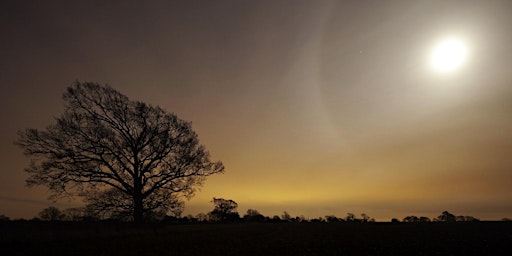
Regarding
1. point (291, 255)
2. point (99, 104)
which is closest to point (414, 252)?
point (291, 255)

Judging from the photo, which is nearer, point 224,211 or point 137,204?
point 137,204

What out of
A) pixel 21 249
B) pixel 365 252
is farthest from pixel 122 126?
pixel 365 252

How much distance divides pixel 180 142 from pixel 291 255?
14.2 meters

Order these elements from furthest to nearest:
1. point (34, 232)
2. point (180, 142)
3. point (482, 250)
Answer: point (180, 142) < point (34, 232) < point (482, 250)

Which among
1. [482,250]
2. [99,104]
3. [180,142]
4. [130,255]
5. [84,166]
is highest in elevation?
[99,104]

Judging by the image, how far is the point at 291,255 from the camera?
9742mm

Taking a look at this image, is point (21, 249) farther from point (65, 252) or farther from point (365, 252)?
point (365, 252)

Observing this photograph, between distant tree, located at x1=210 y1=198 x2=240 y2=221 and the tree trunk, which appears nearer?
the tree trunk

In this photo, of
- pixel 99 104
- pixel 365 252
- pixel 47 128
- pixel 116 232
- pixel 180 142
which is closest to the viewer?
pixel 365 252

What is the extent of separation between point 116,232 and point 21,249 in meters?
6.69

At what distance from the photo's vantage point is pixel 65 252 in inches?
364

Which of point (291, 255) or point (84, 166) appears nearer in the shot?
point (291, 255)

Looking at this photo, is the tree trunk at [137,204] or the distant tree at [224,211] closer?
the tree trunk at [137,204]

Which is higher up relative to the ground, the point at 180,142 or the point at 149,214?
the point at 180,142
